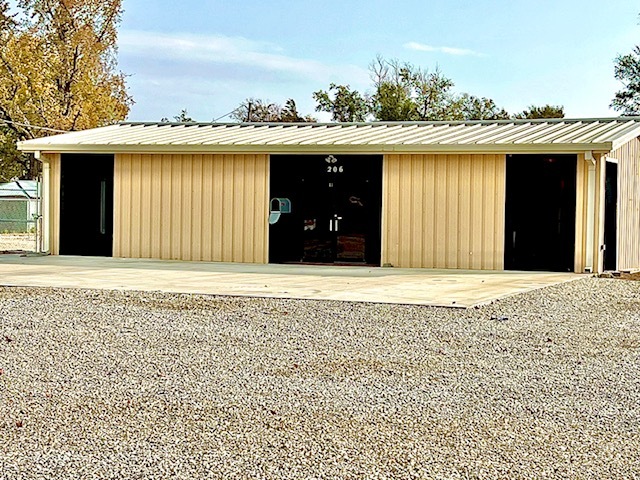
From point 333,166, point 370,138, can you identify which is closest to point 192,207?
point 333,166

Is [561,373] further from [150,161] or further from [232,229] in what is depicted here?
[150,161]

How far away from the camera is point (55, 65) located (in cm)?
3431

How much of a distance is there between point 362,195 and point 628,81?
22538mm

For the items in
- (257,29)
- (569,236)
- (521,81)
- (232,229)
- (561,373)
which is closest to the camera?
(561,373)

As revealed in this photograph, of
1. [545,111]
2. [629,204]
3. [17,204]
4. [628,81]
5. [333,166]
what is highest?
[628,81]

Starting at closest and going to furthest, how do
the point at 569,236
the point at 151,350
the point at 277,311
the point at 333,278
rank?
the point at 151,350, the point at 277,311, the point at 333,278, the point at 569,236

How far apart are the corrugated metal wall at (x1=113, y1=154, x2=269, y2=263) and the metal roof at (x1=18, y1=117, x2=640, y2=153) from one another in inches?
15.3

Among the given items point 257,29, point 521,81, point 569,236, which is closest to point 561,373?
point 569,236

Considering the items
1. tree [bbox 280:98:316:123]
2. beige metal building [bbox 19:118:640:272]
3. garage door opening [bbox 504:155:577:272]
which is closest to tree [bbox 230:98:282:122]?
tree [bbox 280:98:316:123]

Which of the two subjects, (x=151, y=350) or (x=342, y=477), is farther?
(x=151, y=350)

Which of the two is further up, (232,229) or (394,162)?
(394,162)

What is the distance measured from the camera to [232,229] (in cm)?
1717

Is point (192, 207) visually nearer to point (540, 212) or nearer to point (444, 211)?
point (444, 211)

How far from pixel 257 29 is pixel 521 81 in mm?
11209
